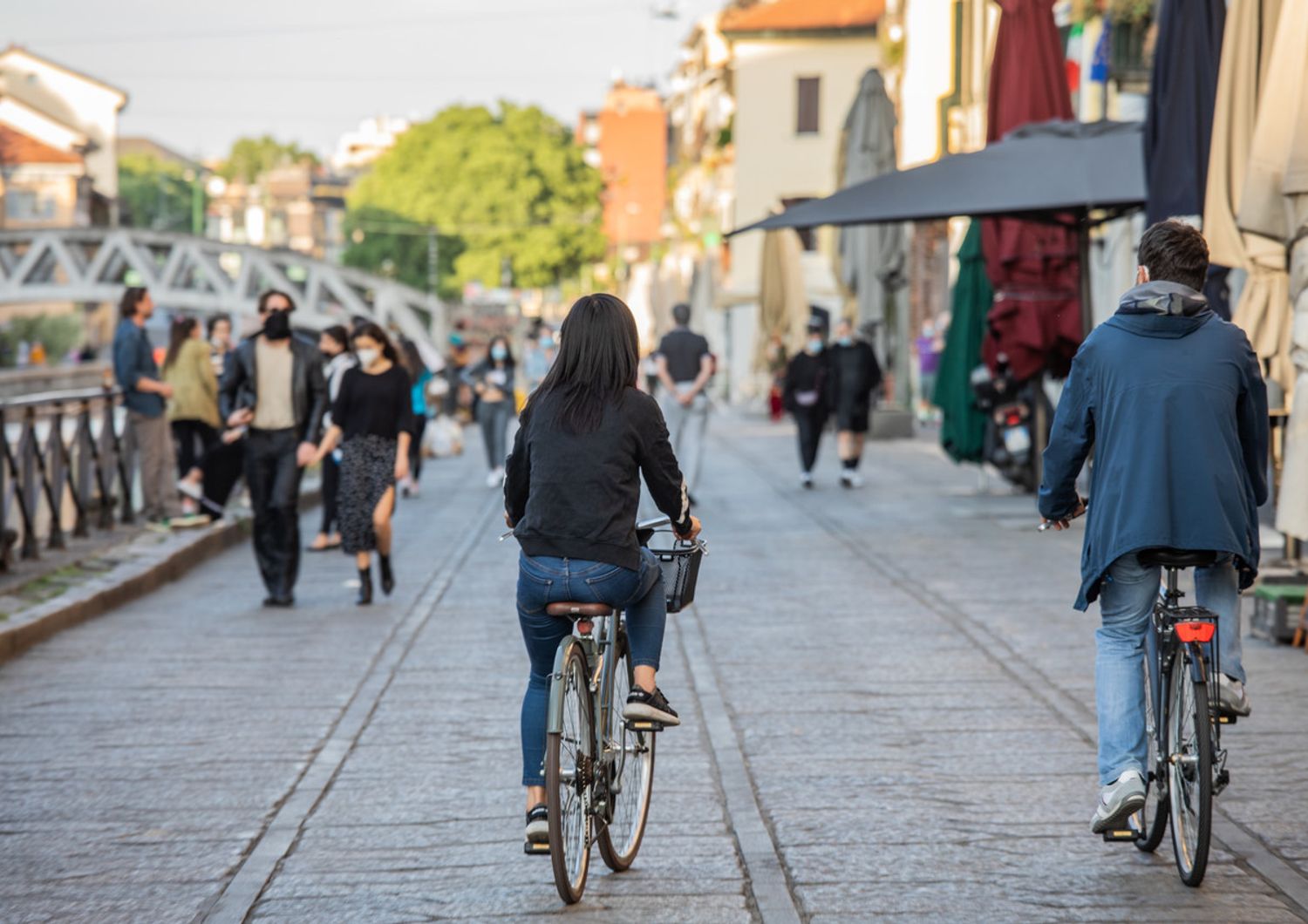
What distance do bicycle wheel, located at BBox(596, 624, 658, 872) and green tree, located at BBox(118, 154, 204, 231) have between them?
139157mm

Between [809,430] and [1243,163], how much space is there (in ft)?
36.8

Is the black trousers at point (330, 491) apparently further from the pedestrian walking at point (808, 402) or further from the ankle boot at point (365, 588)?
the pedestrian walking at point (808, 402)

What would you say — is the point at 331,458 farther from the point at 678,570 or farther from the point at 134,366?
the point at 678,570

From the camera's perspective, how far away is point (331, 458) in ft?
52.4

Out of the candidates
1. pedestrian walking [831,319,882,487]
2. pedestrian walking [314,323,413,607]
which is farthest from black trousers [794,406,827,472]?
pedestrian walking [314,323,413,607]

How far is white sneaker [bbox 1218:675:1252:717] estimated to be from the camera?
226 inches

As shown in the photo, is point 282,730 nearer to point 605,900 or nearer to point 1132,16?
point 605,900

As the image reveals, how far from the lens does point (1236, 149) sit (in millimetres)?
10664

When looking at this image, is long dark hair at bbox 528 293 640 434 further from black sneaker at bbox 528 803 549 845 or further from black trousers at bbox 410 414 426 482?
black trousers at bbox 410 414 426 482

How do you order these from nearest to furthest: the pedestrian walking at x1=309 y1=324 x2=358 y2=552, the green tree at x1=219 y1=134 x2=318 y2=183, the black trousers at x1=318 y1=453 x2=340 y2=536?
the pedestrian walking at x1=309 y1=324 x2=358 y2=552
the black trousers at x1=318 y1=453 x2=340 y2=536
the green tree at x1=219 y1=134 x2=318 y2=183

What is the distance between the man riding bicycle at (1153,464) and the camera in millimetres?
5664

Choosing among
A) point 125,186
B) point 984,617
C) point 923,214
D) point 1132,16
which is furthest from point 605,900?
point 125,186

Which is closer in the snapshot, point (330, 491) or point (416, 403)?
point (330, 491)

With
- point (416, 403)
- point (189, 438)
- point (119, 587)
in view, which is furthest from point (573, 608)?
point (416, 403)
